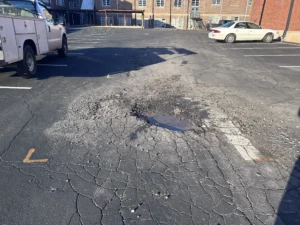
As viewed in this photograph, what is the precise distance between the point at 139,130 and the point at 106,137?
25.9 inches

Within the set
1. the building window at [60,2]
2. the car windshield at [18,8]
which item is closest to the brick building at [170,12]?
the building window at [60,2]

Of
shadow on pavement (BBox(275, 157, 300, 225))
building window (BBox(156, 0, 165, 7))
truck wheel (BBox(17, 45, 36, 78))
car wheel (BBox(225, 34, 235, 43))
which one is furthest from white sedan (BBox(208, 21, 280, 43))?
building window (BBox(156, 0, 165, 7))

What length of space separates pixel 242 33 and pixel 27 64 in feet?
52.5

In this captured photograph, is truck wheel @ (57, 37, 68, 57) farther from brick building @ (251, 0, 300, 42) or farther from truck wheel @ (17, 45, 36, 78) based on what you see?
brick building @ (251, 0, 300, 42)

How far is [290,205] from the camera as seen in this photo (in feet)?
8.65

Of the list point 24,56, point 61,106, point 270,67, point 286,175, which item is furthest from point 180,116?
point 270,67

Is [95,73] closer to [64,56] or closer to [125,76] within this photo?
[125,76]

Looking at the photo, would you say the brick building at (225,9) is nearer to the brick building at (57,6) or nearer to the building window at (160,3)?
the building window at (160,3)

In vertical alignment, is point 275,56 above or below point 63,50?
below

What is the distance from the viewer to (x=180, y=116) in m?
5.05

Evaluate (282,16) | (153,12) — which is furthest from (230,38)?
(153,12)

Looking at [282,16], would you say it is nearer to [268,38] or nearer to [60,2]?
[268,38]

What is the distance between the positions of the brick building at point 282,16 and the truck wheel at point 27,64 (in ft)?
64.4

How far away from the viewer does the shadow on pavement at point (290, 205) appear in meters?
2.45
